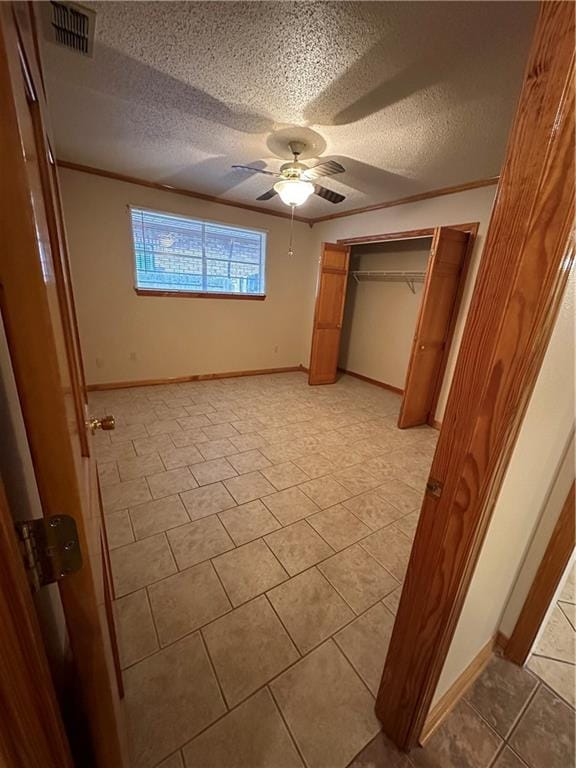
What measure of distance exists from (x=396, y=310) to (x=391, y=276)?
0.50 m

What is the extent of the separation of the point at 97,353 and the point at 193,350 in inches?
45.3

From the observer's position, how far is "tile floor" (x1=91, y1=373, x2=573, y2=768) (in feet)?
3.49

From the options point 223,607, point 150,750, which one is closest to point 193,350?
point 223,607

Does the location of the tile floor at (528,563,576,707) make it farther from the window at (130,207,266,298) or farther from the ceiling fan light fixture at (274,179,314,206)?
the window at (130,207,266,298)

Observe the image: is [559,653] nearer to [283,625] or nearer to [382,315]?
[283,625]

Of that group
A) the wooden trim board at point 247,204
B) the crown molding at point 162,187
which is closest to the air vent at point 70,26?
the wooden trim board at point 247,204

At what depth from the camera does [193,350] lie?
173 inches


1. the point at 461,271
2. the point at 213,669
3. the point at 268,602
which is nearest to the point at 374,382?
the point at 461,271

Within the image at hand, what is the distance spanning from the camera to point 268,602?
1.51 meters

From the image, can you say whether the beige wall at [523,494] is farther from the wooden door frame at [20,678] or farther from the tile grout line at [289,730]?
the wooden door frame at [20,678]

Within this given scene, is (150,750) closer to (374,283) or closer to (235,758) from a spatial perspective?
(235,758)

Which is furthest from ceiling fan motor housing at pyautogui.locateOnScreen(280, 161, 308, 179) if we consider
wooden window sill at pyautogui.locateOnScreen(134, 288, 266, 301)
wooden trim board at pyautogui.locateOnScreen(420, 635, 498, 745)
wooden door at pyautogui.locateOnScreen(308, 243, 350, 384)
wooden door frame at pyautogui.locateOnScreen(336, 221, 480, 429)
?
wooden trim board at pyautogui.locateOnScreen(420, 635, 498, 745)

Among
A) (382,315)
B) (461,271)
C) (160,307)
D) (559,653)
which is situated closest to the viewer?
(559,653)

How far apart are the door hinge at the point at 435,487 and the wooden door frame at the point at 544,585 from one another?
2.33ft
